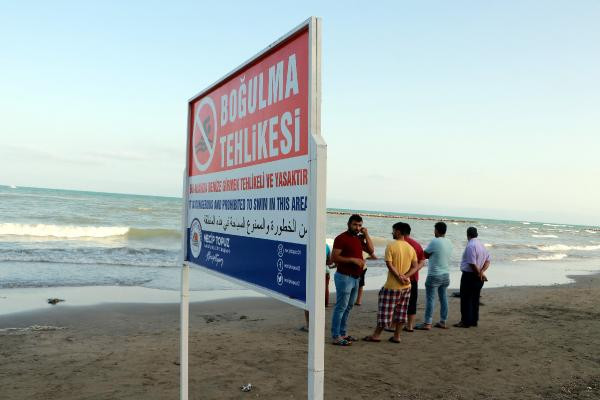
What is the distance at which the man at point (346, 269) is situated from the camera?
617 centimetres

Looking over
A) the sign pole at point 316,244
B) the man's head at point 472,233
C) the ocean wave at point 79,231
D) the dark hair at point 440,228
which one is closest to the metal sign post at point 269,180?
the sign pole at point 316,244

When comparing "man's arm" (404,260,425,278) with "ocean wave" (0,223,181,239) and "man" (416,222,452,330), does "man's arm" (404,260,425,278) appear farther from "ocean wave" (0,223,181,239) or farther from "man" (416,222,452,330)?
"ocean wave" (0,223,181,239)

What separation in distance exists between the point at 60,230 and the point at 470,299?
25214mm

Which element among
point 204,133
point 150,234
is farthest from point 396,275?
point 150,234

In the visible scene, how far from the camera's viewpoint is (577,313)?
9523mm

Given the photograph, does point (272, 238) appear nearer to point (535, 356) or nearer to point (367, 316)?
point (535, 356)

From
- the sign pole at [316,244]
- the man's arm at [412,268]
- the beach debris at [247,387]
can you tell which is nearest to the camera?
the sign pole at [316,244]

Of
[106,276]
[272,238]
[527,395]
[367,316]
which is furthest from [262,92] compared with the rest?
[106,276]

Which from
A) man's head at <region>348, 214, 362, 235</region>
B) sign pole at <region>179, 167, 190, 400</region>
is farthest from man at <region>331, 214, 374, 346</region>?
sign pole at <region>179, 167, 190, 400</region>

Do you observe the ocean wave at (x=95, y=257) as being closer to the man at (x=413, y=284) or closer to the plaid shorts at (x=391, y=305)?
the man at (x=413, y=284)

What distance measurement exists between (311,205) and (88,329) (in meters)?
6.75

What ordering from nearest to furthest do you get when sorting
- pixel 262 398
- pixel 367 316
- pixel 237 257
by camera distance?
1. pixel 237 257
2. pixel 262 398
3. pixel 367 316

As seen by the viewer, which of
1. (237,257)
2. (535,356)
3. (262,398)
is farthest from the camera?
(535,356)

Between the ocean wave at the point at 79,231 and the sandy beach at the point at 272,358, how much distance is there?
18.9 metres
